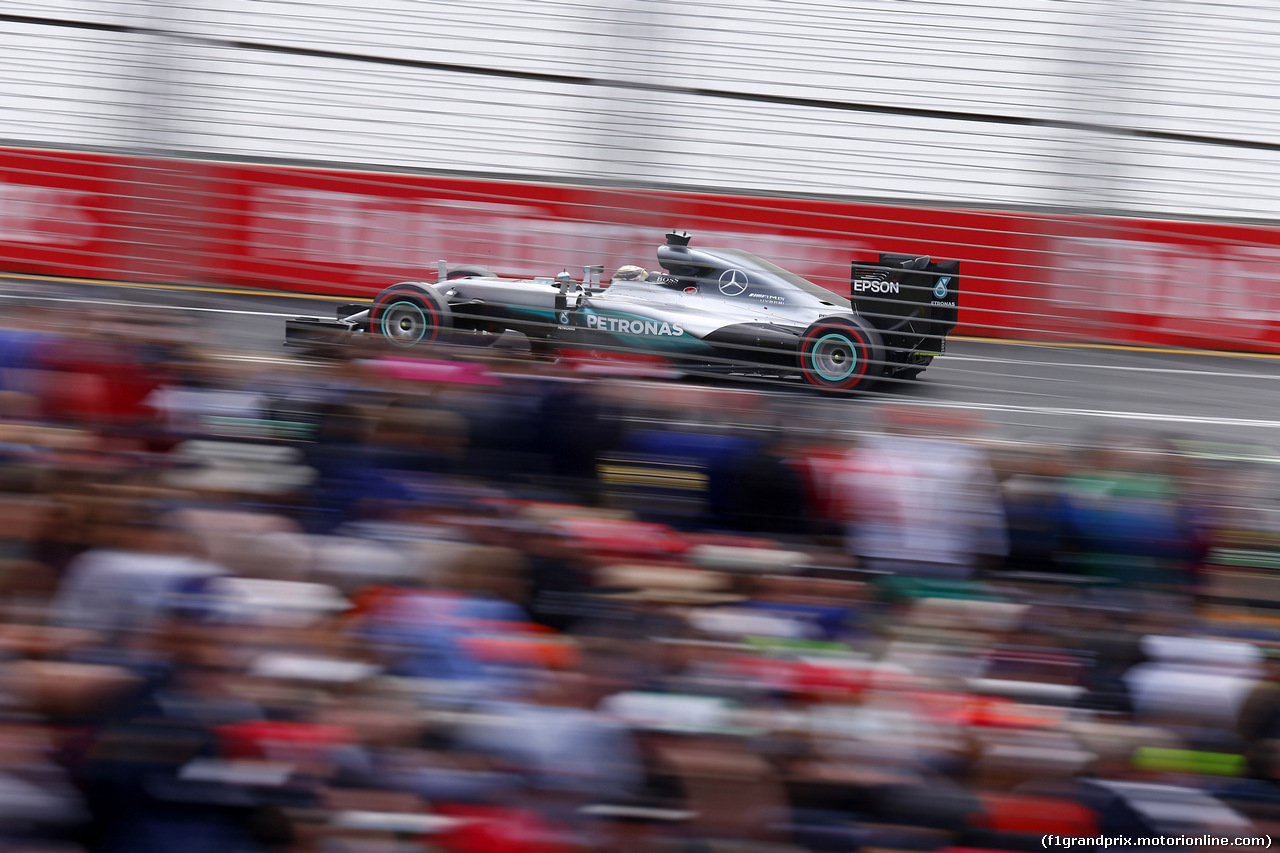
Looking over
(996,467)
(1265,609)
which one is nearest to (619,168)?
(996,467)

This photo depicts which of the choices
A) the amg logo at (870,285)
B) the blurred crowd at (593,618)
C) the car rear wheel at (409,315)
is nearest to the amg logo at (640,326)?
the car rear wheel at (409,315)

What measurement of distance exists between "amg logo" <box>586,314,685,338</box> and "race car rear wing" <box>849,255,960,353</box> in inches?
65.5

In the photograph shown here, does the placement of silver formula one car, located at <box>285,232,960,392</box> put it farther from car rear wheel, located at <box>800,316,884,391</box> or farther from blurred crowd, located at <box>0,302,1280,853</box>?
blurred crowd, located at <box>0,302,1280,853</box>

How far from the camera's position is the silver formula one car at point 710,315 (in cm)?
268

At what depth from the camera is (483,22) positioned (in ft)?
9.06

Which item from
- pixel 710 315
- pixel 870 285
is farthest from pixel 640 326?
pixel 870 285

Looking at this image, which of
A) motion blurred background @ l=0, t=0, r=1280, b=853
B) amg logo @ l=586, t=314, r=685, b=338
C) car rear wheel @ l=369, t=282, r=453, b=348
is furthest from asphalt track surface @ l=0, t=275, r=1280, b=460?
amg logo @ l=586, t=314, r=685, b=338

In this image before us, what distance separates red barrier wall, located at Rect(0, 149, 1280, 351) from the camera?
2.44 m

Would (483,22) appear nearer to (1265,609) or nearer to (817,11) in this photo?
(817,11)

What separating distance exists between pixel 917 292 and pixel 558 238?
0.92 metres

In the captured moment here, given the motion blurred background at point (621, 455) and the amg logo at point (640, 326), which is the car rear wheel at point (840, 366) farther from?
the amg logo at point (640, 326)

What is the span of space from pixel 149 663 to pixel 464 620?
49 centimetres

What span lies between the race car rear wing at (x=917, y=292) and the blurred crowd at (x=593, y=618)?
0.23 m

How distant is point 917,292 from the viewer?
2.73 metres
